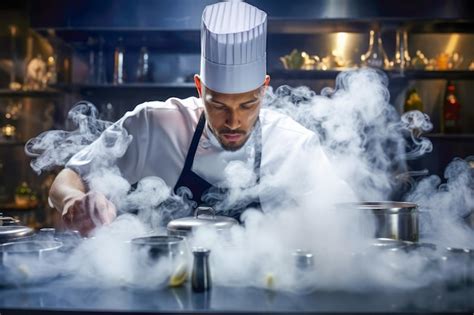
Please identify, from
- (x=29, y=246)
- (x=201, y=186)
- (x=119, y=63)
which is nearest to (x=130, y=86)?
(x=119, y=63)

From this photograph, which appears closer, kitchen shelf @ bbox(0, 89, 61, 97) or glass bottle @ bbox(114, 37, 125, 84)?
glass bottle @ bbox(114, 37, 125, 84)

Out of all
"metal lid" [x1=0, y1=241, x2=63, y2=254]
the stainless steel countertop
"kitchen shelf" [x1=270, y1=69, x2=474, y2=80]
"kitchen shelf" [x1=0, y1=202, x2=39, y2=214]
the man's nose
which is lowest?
"kitchen shelf" [x1=0, y1=202, x2=39, y2=214]

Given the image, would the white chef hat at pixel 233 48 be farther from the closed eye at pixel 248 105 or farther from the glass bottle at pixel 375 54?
the glass bottle at pixel 375 54

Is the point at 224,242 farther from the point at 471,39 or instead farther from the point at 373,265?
the point at 471,39

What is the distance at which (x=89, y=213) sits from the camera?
6.21 feet

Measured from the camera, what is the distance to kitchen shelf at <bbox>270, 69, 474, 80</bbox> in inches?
170

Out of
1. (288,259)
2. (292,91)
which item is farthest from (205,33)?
(292,91)

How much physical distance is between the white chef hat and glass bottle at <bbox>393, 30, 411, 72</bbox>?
2178mm

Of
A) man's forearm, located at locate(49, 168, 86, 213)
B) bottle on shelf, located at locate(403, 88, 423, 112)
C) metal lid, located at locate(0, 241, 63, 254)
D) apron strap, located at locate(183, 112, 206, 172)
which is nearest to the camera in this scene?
metal lid, located at locate(0, 241, 63, 254)

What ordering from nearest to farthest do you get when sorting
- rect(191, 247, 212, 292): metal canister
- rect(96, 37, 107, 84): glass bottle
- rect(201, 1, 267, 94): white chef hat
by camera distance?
rect(191, 247, 212, 292): metal canister < rect(201, 1, 267, 94): white chef hat < rect(96, 37, 107, 84): glass bottle

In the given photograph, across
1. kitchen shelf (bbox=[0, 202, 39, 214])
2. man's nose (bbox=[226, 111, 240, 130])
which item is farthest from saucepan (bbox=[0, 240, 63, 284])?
kitchen shelf (bbox=[0, 202, 39, 214])

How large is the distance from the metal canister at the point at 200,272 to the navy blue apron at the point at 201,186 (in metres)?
1.24

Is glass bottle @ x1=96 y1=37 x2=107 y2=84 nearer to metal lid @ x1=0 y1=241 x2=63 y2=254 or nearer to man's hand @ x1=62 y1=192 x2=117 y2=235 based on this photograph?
man's hand @ x1=62 y1=192 x2=117 y2=235

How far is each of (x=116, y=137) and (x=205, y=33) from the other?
0.80m
